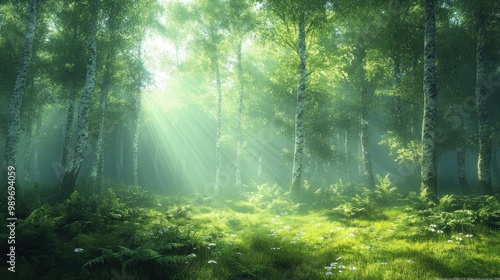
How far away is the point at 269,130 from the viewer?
124 ft

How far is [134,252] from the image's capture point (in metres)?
5.32

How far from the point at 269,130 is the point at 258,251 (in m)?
31.5

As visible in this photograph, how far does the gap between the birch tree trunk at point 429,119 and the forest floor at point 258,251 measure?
10.4 ft

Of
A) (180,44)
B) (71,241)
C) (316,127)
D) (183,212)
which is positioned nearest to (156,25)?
(180,44)

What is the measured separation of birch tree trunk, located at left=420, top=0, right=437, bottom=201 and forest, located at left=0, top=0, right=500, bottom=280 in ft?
0.19

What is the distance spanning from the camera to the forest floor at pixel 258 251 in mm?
4992

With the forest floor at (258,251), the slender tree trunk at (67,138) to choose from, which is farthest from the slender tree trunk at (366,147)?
the slender tree trunk at (67,138)

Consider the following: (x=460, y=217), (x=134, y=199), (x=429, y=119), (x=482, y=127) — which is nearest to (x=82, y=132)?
(x=134, y=199)

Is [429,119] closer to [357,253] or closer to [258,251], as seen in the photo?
[357,253]

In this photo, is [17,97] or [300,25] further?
[300,25]

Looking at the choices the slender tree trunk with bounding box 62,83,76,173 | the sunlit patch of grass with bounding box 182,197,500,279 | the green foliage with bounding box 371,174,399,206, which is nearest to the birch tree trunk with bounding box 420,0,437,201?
the green foliage with bounding box 371,174,399,206

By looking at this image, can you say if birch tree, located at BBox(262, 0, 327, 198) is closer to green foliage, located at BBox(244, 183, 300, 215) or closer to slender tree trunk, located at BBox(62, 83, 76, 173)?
green foliage, located at BBox(244, 183, 300, 215)

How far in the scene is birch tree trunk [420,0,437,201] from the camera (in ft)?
37.0

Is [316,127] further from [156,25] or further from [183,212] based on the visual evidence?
[156,25]
